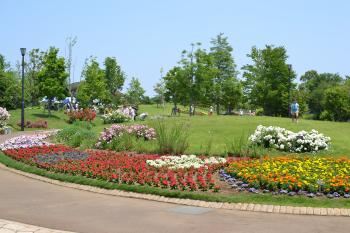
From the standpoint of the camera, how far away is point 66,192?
10281 mm

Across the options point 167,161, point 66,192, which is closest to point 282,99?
point 167,161

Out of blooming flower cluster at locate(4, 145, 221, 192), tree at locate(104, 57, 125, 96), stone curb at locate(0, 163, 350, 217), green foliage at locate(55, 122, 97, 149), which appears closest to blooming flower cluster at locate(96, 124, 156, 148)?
green foliage at locate(55, 122, 97, 149)

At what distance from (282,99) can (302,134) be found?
3729 cm

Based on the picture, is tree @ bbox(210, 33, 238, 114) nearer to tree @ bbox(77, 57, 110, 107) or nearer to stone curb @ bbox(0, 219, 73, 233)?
tree @ bbox(77, 57, 110, 107)

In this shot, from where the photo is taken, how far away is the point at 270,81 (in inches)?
2121

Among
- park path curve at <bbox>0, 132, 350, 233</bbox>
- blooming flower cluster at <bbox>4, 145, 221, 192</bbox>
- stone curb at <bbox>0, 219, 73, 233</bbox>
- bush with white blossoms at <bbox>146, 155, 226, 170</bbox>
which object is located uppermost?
bush with white blossoms at <bbox>146, 155, 226, 170</bbox>

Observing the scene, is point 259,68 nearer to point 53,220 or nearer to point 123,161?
point 123,161

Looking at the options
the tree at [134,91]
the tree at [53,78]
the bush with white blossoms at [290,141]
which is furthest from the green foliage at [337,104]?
the bush with white blossoms at [290,141]

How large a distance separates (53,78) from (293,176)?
34.2m

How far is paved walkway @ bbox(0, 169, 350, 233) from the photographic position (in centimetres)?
712

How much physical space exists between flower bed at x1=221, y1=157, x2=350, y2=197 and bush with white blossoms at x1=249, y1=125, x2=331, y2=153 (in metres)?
3.18

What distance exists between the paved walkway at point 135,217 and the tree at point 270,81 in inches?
1778

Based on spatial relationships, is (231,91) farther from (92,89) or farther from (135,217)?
(135,217)

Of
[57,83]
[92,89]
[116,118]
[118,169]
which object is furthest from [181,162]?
[92,89]
